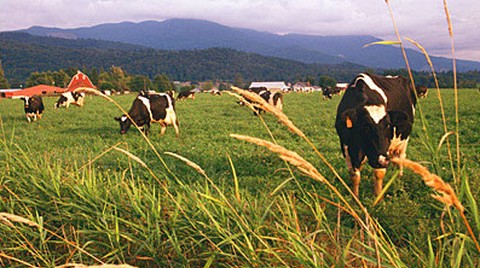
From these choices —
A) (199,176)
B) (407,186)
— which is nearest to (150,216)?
(199,176)

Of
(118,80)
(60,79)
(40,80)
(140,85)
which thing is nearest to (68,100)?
(140,85)

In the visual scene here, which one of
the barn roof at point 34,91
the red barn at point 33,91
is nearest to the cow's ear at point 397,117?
the red barn at point 33,91

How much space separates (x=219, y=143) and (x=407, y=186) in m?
6.67

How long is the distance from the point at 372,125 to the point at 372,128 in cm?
5

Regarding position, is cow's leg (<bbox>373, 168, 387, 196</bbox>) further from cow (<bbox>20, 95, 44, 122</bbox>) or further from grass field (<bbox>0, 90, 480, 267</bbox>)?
cow (<bbox>20, 95, 44, 122</bbox>)

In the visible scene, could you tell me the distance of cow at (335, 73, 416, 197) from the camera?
19.2 ft

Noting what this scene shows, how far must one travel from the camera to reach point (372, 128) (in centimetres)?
586

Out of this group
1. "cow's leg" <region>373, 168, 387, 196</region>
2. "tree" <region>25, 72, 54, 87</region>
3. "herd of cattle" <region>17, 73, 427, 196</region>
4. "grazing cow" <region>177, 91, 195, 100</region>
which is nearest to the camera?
"herd of cattle" <region>17, 73, 427, 196</region>

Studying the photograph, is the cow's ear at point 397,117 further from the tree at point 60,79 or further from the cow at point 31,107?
the tree at point 60,79

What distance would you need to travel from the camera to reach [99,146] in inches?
484

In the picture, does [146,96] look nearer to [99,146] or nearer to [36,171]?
[99,146]

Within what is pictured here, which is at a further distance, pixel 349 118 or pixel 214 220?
pixel 349 118

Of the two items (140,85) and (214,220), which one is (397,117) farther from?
(140,85)

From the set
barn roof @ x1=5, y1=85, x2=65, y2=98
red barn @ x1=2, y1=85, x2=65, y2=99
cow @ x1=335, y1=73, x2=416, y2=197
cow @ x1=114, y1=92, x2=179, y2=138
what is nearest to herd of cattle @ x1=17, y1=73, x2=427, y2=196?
cow @ x1=335, y1=73, x2=416, y2=197
